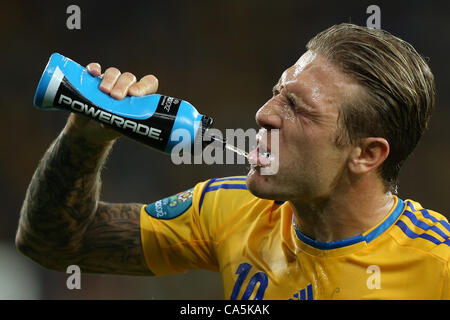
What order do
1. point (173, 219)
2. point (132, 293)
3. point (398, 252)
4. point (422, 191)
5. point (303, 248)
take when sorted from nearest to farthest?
point (398, 252), point (303, 248), point (173, 219), point (132, 293), point (422, 191)

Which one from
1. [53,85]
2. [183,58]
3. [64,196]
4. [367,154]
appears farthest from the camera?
[183,58]

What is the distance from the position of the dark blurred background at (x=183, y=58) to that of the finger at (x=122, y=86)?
3271 mm

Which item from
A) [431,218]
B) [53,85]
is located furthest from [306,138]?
[53,85]

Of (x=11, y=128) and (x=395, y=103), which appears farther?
(x=11, y=128)

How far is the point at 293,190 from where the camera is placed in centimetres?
198

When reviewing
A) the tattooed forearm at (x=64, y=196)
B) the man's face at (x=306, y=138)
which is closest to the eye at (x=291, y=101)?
the man's face at (x=306, y=138)

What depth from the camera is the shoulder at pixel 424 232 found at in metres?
1.90

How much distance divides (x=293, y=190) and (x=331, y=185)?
0.15 metres

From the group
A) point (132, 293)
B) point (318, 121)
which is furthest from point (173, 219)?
point (132, 293)

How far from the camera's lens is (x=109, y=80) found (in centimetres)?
200

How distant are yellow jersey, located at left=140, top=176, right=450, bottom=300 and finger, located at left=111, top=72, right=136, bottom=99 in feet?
1.82

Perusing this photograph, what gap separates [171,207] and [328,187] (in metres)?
0.66

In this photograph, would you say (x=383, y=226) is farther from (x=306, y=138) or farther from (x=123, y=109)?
(x=123, y=109)

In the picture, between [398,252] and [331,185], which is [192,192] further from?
[398,252]
